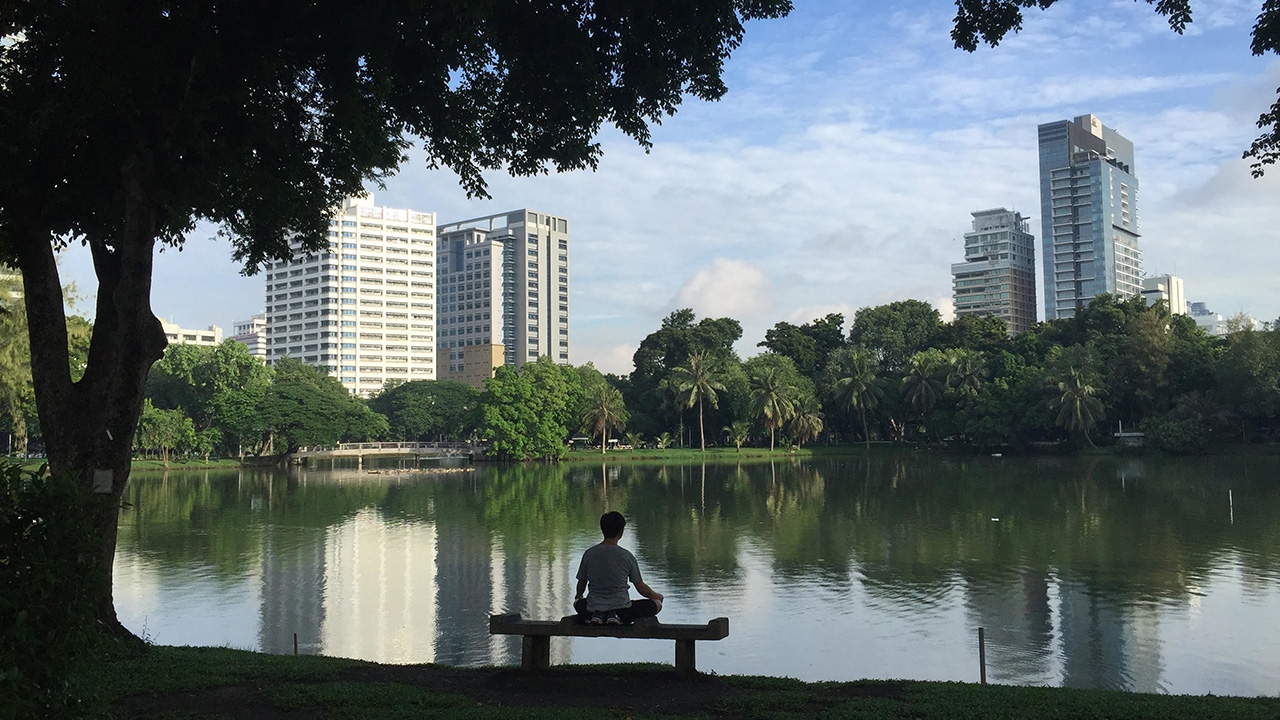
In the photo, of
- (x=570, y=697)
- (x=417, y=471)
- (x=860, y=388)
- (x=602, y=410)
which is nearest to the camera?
(x=570, y=697)

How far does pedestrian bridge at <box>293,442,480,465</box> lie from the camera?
74312 millimetres

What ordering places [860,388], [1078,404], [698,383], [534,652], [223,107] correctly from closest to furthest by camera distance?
1. [534,652]
2. [223,107]
3. [1078,404]
4. [698,383]
5. [860,388]

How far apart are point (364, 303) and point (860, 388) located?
97.4 metres

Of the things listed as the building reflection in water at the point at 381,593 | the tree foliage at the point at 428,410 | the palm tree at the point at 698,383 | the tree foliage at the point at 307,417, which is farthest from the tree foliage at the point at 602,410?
the building reflection in water at the point at 381,593

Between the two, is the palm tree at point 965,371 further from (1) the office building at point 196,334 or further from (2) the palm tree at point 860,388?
(1) the office building at point 196,334

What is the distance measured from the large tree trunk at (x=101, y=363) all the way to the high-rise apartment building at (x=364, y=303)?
13924cm

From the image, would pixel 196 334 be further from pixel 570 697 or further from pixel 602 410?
pixel 570 697

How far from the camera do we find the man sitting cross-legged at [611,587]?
7.09 m

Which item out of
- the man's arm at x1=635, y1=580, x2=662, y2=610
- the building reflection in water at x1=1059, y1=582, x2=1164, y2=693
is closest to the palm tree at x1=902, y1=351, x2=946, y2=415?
the building reflection in water at x1=1059, y1=582, x2=1164, y2=693

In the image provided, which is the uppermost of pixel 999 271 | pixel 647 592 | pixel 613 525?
pixel 999 271

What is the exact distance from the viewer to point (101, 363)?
339 inches

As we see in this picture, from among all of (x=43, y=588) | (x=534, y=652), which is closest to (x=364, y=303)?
(x=534, y=652)

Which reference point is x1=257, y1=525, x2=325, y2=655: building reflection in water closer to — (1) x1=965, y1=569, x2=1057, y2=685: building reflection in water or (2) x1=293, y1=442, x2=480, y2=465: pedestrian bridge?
(1) x1=965, y1=569, x2=1057, y2=685: building reflection in water

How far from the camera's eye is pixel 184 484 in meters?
49.9
